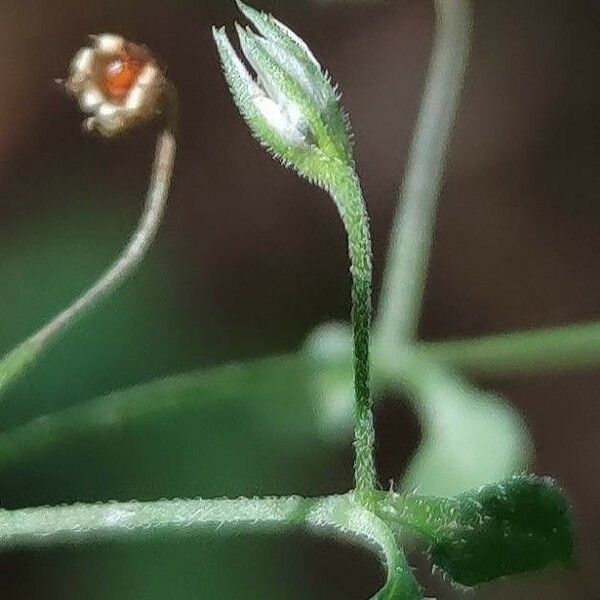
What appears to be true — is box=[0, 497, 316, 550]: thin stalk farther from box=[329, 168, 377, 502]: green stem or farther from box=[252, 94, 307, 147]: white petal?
box=[252, 94, 307, 147]: white petal

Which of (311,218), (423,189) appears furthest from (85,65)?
(311,218)

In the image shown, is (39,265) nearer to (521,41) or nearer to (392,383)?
(392,383)

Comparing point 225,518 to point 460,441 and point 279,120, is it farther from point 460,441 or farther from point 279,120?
point 460,441

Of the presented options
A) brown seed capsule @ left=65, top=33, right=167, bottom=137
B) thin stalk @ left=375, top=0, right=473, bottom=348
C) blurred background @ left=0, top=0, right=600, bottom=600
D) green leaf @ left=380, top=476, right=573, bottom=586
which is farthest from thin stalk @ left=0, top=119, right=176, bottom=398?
blurred background @ left=0, top=0, right=600, bottom=600

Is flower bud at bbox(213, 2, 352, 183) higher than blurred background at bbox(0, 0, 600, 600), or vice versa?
flower bud at bbox(213, 2, 352, 183)

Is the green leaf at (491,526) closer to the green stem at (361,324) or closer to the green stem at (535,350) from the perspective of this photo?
the green stem at (361,324)

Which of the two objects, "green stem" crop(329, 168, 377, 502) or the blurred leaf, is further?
the blurred leaf
